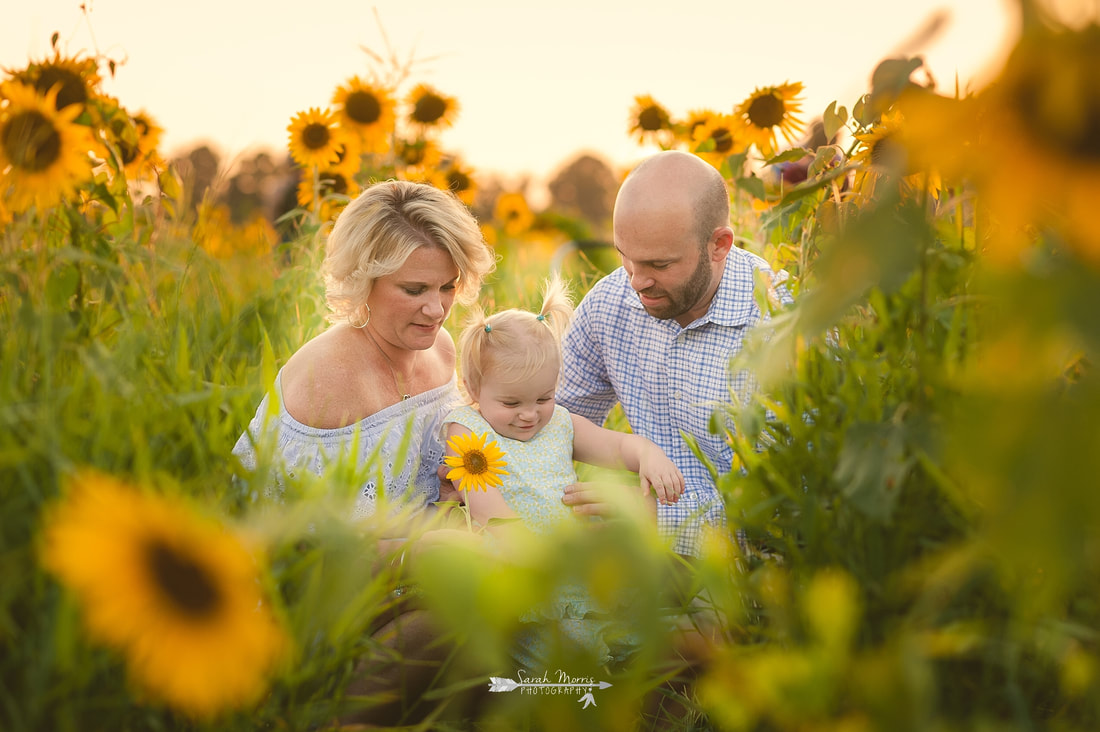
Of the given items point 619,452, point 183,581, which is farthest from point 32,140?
point 619,452

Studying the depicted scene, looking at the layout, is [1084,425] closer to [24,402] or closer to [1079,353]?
[1079,353]

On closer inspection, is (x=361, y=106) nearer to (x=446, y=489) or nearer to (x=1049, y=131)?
(x=446, y=489)

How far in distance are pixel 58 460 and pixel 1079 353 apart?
160 centimetres

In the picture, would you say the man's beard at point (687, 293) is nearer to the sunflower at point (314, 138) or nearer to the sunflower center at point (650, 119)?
the sunflower center at point (650, 119)

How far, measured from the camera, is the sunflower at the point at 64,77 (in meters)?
2.27

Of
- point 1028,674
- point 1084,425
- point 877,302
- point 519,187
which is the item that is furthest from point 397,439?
point 519,187

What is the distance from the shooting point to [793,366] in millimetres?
1434

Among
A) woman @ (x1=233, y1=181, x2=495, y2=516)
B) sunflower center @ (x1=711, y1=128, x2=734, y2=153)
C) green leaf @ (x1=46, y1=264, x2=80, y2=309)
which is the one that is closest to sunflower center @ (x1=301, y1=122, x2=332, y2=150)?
woman @ (x1=233, y1=181, x2=495, y2=516)

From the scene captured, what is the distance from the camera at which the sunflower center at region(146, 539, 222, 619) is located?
83cm

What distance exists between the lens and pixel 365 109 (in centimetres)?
390

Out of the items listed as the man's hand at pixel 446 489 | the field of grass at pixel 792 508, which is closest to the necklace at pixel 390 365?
the man's hand at pixel 446 489

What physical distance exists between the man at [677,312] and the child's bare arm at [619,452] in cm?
21

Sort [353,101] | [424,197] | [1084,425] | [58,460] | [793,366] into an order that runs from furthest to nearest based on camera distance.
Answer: [353,101] < [424,197] < [793,366] < [58,460] < [1084,425]

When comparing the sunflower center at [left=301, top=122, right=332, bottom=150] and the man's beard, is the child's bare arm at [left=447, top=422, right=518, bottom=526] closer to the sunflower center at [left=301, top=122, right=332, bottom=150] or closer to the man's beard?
the man's beard
